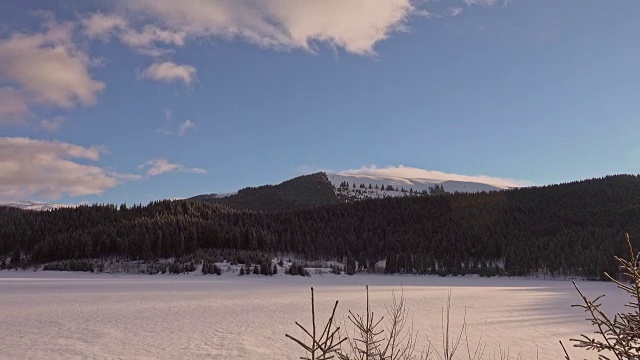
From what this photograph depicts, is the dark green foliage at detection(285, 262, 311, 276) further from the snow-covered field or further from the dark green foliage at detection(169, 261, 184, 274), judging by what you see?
the snow-covered field

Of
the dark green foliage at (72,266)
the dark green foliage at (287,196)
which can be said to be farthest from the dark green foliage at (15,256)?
the dark green foliage at (287,196)

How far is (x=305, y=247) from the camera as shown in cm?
9412

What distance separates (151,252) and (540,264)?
2177 inches

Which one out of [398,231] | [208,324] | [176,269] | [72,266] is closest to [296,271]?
[176,269]

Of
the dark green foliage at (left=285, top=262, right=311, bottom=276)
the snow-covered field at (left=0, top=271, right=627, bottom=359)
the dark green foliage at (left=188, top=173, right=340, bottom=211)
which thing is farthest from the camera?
the dark green foliage at (left=188, top=173, right=340, bottom=211)

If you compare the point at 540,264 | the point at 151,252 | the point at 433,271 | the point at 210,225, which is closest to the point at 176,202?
the point at 210,225

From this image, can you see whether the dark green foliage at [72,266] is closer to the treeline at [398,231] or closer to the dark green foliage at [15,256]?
the treeline at [398,231]

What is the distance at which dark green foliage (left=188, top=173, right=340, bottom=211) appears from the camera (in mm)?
161663

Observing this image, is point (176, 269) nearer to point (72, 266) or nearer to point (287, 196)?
point (72, 266)

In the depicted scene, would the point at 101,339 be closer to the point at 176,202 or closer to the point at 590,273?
the point at 590,273

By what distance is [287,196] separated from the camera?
16638 centimetres

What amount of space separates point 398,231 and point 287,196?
2710 inches

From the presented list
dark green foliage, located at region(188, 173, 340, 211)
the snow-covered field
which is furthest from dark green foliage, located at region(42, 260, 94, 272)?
dark green foliage, located at region(188, 173, 340, 211)

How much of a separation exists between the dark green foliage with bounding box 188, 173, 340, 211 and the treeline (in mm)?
49472
